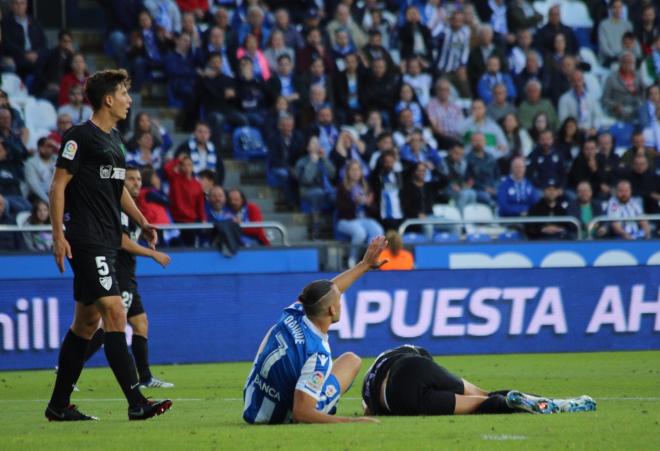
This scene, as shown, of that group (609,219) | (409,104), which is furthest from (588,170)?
(409,104)

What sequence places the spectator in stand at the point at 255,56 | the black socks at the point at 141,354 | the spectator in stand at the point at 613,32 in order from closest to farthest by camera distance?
the black socks at the point at 141,354
the spectator in stand at the point at 255,56
the spectator in stand at the point at 613,32

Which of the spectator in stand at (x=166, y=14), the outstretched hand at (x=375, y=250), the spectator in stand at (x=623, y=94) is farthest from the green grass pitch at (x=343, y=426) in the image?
the spectator in stand at (x=623, y=94)

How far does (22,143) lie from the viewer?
18250 mm

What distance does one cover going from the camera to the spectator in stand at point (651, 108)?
23.0 metres

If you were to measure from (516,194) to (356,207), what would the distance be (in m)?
2.69

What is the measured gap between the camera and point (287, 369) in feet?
28.4

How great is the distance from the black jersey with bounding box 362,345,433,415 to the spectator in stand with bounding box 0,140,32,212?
9505 mm

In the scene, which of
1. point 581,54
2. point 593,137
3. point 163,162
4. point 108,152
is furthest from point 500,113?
point 108,152

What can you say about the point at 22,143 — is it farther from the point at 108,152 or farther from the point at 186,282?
the point at 108,152

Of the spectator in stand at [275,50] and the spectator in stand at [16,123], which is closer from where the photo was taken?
the spectator in stand at [16,123]

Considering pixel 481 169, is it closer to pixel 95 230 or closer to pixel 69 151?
pixel 95 230

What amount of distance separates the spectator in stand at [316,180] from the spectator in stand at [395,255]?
250 cm

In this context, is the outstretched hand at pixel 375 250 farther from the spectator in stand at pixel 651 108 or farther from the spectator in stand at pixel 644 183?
the spectator in stand at pixel 651 108

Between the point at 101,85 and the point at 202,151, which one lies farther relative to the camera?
the point at 202,151
